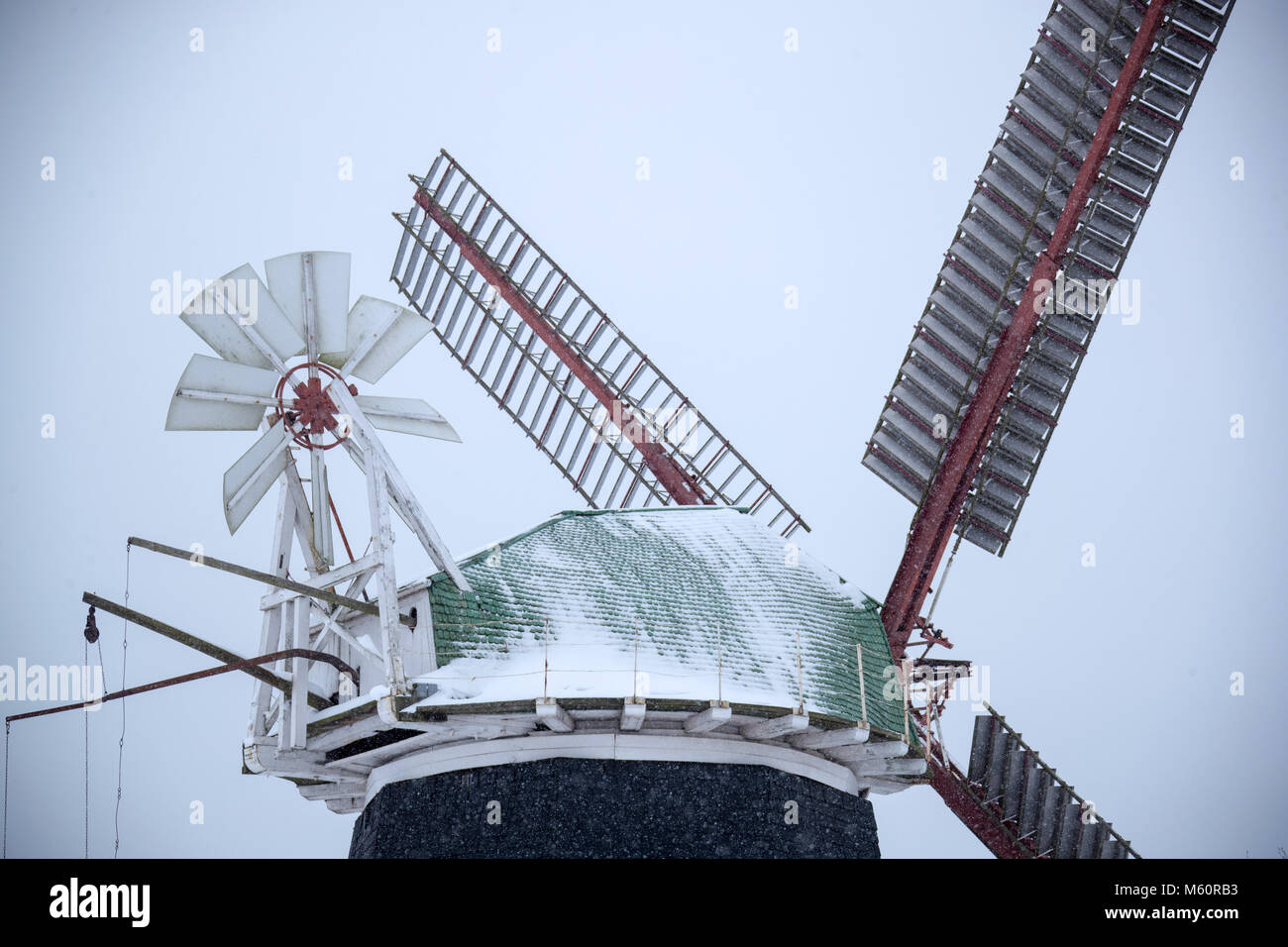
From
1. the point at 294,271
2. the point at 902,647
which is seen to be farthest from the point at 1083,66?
the point at 294,271

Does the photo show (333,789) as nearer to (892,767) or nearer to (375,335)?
(375,335)

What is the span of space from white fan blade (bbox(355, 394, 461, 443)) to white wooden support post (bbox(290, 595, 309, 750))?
96.2 inches

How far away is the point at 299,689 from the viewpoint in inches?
615

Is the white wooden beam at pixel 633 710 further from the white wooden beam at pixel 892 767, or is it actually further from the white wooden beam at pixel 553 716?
the white wooden beam at pixel 892 767

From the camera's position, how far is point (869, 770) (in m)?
18.0

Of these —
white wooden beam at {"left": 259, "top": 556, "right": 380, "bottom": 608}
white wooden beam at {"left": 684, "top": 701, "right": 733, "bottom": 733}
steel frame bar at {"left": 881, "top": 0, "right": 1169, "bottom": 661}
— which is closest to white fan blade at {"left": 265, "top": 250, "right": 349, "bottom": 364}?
white wooden beam at {"left": 259, "top": 556, "right": 380, "bottom": 608}

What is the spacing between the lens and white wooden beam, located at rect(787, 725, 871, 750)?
16312mm

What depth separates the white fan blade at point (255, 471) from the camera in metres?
16.0

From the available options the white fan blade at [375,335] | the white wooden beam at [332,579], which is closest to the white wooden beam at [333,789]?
the white wooden beam at [332,579]

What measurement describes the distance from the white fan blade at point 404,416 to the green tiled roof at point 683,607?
1613 millimetres

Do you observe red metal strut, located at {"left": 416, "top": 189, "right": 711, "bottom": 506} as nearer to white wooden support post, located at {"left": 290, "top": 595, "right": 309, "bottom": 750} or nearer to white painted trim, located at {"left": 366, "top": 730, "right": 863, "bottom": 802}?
white painted trim, located at {"left": 366, "top": 730, "right": 863, "bottom": 802}
